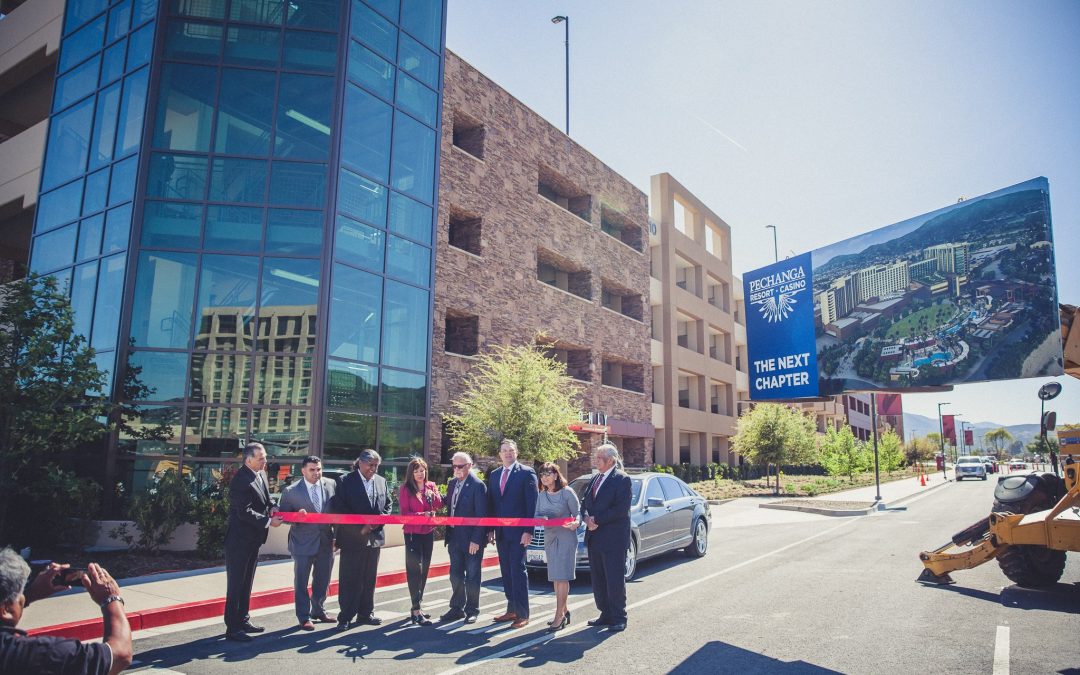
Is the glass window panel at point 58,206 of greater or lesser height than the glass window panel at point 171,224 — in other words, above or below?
above

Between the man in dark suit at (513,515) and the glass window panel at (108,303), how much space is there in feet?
34.5

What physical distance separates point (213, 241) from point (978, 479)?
195 feet

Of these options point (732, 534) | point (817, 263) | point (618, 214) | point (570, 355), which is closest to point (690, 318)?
point (618, 214)

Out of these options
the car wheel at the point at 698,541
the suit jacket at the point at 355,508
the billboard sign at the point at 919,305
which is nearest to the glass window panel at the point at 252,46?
the suit jacket at the point at 355,508

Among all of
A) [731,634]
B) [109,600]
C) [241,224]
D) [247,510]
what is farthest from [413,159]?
[109,600]

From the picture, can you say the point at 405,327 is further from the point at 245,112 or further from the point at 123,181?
the point at 123,181

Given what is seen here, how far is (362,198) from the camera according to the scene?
55.3 feet

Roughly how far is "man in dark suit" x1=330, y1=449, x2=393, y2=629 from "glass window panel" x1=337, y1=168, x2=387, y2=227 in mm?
9770

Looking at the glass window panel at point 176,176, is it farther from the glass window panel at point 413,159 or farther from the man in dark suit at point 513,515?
the man in dark suit at point 513,515

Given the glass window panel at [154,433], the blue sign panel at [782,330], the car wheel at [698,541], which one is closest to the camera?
the blue sign panel at [782,330]

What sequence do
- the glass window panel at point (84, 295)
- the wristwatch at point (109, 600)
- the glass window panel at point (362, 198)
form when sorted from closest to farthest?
the wristwatch at point (109, 600), the glass window panel at point (84, 295), the glass window panel at point (362, 198)

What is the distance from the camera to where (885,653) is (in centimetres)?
626

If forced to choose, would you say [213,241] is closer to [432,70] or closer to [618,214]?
[432,70]

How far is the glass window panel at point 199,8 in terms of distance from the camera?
16.0m
